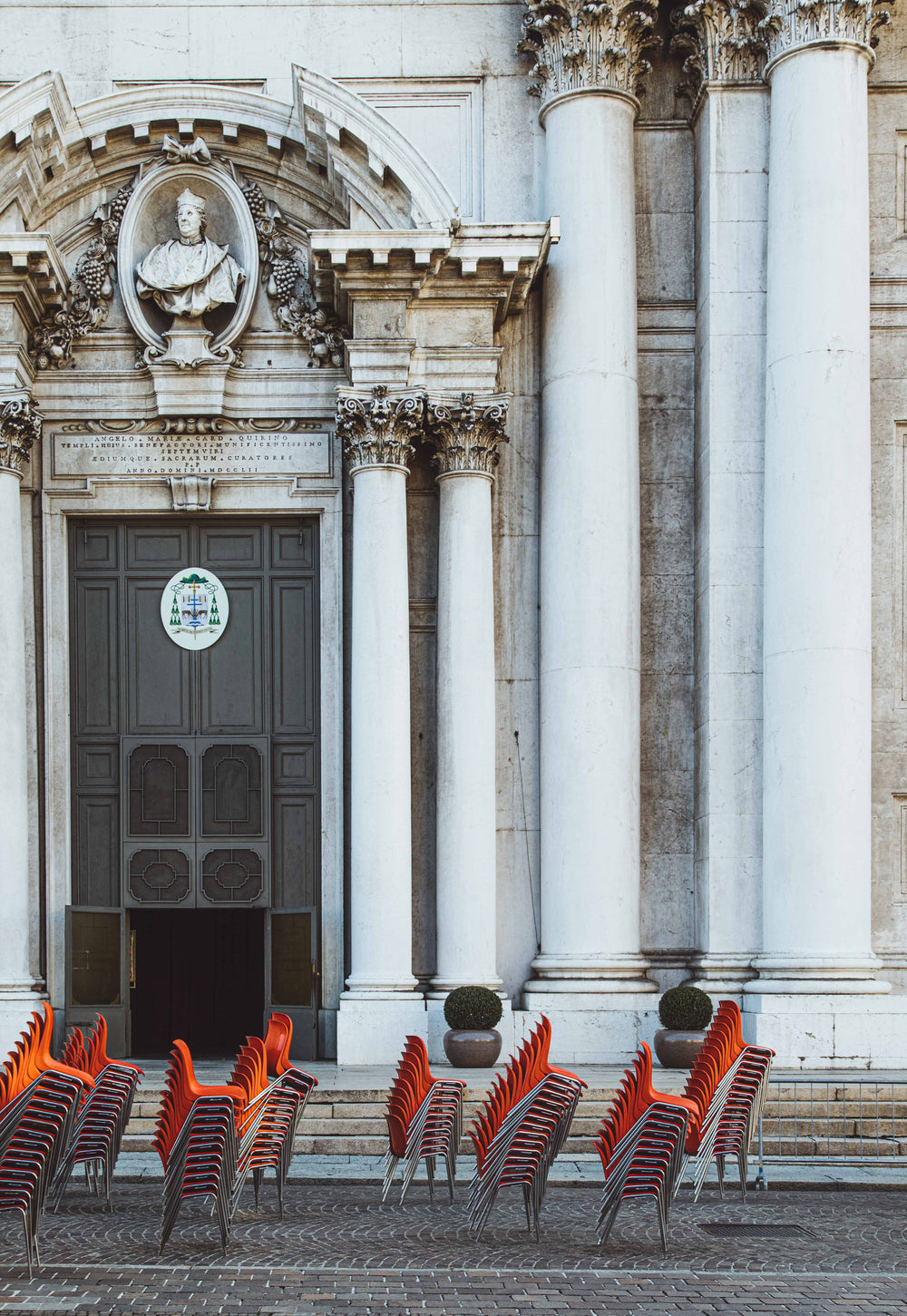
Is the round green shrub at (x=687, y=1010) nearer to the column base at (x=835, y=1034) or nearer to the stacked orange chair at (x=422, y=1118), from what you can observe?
the column base at (x=835, y=1034)

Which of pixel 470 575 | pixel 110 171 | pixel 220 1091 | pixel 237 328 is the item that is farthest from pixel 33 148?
pixel 220 1091

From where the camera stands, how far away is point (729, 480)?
21438mm

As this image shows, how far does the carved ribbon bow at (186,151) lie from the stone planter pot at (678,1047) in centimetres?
1292

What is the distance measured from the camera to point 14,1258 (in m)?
10.8

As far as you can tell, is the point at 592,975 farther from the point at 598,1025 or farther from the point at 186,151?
the point at 186,151

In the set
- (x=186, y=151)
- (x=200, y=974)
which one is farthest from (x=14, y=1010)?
(x=186, y=151)

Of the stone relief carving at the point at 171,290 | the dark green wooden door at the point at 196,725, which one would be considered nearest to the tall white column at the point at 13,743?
the dark green wooden door at the point at 196,725

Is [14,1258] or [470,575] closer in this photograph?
[14,1258]

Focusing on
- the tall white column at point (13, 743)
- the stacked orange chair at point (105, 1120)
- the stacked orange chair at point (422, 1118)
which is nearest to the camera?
the stacked orange chair at point (105, 1120)

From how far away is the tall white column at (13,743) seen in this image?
20562 mm

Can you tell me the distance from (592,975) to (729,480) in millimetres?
6527

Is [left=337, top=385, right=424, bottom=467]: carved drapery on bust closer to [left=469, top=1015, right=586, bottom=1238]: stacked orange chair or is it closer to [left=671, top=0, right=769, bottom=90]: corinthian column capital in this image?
[left=671, top=0, right=769, bottom=90]: corinthian column capital

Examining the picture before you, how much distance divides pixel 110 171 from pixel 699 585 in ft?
32.0

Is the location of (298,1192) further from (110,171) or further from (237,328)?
(110,171)
